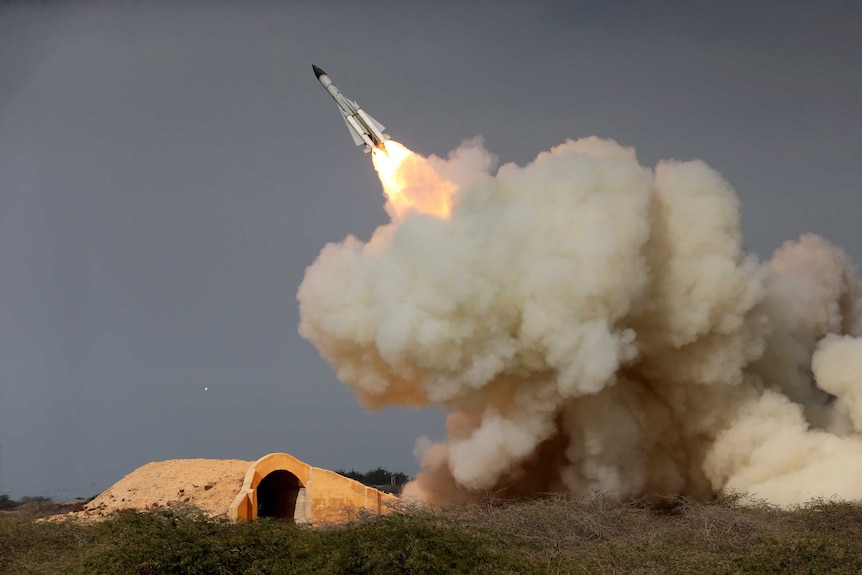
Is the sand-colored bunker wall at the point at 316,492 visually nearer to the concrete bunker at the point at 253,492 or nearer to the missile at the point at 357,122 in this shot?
the concrete bunker at the point at 253,492

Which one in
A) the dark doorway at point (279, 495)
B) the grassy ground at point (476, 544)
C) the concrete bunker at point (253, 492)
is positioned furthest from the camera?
the dark doorway at point (279, 495)

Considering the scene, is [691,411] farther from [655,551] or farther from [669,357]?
[655,551]

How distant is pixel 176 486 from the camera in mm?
26031

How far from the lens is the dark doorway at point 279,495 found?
984 inches

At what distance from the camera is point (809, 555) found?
16.0m

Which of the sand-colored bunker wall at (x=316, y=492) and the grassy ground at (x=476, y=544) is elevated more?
the sand-colored bunker wall at (x=316, y=492)

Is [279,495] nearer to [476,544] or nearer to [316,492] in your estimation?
[316,492]

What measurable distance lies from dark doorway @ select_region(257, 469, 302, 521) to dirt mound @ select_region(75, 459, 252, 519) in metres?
0.83

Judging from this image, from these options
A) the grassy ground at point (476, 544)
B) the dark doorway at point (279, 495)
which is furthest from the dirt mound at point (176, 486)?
the grassy ground at point (476, 544)

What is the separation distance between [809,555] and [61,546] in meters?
15.2

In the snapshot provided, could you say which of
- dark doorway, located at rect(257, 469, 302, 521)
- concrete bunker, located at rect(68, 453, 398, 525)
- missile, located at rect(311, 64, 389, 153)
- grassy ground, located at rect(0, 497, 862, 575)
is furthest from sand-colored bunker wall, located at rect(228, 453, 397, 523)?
missile, located at rect(311, 64, 389, 153)

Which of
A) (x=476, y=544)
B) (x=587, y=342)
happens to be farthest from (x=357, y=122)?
(x=476, y=544)

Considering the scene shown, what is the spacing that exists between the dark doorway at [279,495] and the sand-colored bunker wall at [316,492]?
0.29m

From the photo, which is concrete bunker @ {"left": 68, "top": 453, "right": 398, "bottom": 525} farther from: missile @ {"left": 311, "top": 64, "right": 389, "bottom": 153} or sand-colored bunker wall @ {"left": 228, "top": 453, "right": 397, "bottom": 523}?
missile @ {"left": 311, "top": 64, "right": 389, "bottom": 153}
